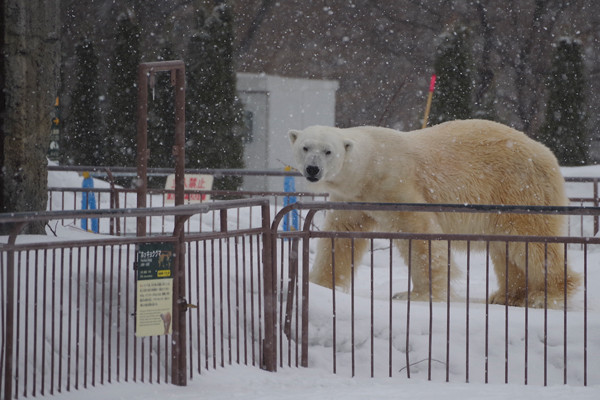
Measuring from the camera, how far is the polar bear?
7469 mm

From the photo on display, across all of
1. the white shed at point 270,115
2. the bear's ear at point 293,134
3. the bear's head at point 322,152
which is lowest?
the bear's head at point 322,152

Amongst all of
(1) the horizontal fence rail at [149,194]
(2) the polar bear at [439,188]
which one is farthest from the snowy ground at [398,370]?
(1) the horizontal fence rail at [149,194]

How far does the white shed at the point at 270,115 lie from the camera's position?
20.1 meters

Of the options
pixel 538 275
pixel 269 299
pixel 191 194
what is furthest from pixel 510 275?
pixel 191 194

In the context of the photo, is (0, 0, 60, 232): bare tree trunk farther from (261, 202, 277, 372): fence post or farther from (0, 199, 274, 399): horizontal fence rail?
(261, 202, 277, 372): fence post

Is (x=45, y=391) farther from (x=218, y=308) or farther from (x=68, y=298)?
(x=218, y=308)

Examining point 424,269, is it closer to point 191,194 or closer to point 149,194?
point 191,194

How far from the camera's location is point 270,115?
20.2m

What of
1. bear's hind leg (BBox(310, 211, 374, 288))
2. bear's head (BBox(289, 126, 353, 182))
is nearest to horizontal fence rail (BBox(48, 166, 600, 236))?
bear's hind leg (BBox(310, 211, 374, 288))

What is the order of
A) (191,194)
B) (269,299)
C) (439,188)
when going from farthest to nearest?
(191,194) → (439,188) → (269,299)

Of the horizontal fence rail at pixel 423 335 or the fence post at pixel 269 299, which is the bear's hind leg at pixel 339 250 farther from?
the fence post at pixel 269 299

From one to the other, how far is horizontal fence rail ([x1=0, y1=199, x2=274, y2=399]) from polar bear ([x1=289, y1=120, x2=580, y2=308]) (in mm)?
2107

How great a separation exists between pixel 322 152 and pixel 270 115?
13.0 meters

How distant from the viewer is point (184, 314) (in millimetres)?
4938
